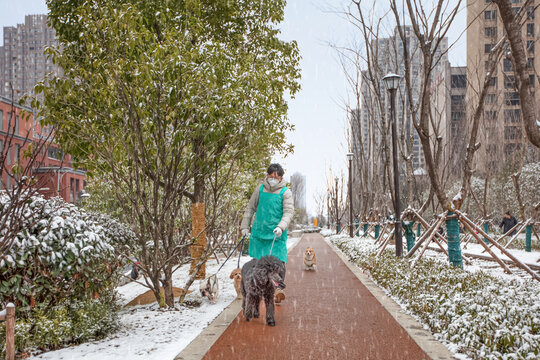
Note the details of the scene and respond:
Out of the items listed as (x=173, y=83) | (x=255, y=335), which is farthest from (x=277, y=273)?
(x=173, y=83)

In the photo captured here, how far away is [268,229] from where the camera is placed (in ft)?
18.6

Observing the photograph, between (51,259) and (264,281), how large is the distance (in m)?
2.31

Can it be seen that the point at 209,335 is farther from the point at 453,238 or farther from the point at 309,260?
the point at 309,260

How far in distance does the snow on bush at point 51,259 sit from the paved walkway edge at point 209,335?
1447 millimetres

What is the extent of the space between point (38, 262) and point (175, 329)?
1706 mm

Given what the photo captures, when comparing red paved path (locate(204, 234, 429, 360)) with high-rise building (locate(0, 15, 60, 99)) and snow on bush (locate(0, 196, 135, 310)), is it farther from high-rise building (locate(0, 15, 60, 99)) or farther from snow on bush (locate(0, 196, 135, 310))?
high-rise building (locate(0, 15, 60, 99))

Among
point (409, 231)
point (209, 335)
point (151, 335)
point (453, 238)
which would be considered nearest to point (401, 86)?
point (409, 231)

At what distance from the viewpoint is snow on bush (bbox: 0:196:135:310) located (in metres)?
4.51

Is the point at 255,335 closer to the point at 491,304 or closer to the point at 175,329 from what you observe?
the point at 175,329

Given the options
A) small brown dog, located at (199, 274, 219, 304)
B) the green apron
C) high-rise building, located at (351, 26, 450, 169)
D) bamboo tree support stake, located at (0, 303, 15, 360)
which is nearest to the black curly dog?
the green apron

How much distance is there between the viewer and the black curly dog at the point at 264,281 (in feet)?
17.8

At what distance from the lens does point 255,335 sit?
5164 millimetres

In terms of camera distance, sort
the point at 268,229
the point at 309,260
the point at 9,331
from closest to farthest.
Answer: the point at 9,331
the point at 268,229
the point at 309,260

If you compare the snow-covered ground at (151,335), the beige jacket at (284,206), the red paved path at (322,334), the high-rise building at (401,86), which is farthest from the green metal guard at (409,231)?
the beige jacket at (284,206)
